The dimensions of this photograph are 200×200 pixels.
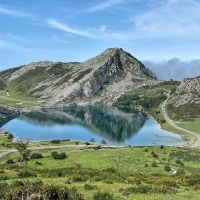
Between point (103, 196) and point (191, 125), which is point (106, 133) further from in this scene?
point (103, 196)

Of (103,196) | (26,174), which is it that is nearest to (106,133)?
(26,174)

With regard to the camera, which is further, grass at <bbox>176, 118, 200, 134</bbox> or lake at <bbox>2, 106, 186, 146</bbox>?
grass at <bbox>176, 118, 200, 134</bbox>

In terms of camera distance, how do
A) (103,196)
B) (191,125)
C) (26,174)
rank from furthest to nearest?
(191,125) < (26,174) < (103,196)

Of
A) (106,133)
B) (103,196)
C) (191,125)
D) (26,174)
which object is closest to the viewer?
(103,196)

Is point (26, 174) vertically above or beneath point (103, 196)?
beneath

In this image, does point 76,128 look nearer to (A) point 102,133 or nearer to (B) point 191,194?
(A) point 102,133

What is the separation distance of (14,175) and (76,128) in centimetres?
15915

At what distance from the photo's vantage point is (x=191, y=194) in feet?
74.9

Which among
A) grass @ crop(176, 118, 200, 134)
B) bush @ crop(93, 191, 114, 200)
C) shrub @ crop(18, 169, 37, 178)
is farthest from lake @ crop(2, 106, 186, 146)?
bush @ crop(93, 191, 114, 200)

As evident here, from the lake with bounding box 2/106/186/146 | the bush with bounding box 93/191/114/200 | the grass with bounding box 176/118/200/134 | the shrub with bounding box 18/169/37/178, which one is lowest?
the lake with bounding box 2/106/186/146

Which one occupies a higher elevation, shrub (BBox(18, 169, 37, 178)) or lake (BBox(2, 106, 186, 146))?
shrub (BBox(18, 169, 37, 178))

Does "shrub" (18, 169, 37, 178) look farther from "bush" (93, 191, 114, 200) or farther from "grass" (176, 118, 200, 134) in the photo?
"grass" (176, 118, 200, 134)

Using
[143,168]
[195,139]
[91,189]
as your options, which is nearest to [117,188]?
[91,189]

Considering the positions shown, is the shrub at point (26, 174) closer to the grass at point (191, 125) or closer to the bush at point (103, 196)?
the bush at point (103, 196)
